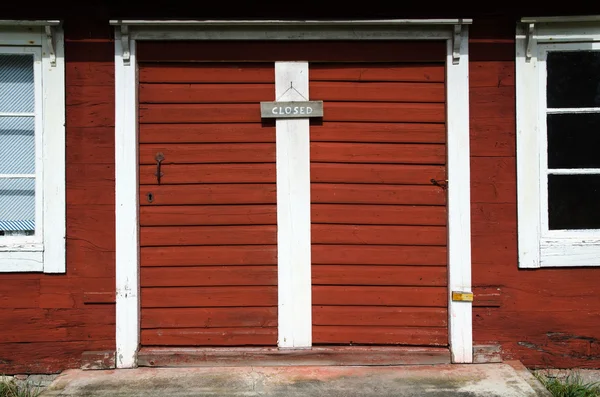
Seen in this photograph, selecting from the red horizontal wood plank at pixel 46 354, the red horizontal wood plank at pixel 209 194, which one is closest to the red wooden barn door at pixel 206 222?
the red horizontal wood plank at pixel 209 194

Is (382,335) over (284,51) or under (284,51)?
under

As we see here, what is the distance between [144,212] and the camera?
4.42m

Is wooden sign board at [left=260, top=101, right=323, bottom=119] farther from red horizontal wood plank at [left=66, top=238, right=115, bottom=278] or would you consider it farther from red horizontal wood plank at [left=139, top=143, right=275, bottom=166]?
red horizontal wood plank at [left=66, top=238, right=115, bottom=278]

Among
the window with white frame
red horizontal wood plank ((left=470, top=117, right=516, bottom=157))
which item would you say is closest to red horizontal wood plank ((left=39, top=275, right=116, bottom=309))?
the window with white frame

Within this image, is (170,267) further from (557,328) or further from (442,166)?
(557,328)

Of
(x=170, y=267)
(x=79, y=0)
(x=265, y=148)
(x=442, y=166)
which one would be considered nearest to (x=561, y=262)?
(x=442, y=166)

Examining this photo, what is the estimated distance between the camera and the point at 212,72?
4449mm

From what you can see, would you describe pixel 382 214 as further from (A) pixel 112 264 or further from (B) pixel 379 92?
(A) pixel 112 264

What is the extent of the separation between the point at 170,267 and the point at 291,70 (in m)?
1.65

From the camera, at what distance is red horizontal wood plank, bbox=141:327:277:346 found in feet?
14.5

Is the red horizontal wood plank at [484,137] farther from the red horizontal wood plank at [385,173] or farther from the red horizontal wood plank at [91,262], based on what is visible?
the red horizontal wood plank at [91,262]

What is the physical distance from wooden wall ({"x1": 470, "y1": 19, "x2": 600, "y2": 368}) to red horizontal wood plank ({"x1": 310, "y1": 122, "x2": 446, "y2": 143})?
280mm

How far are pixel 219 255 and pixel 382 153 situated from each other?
1380 millimetres

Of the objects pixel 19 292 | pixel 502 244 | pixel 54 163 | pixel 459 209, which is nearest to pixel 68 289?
pixel 19 292
